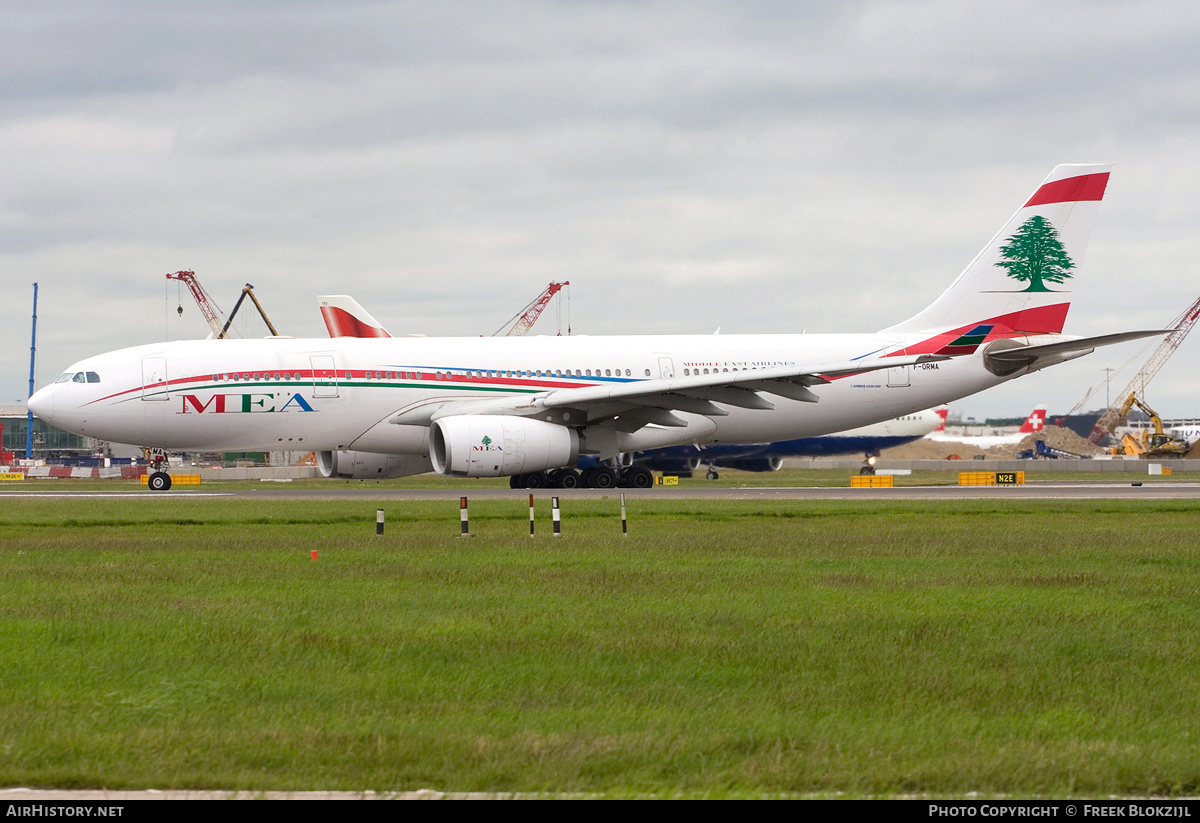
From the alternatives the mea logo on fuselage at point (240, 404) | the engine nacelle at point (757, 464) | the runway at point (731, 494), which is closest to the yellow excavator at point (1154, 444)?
the engine nacelle at point (757, 464)

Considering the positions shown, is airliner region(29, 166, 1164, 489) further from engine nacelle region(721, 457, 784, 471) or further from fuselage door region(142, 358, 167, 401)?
engine nacelle region(721, 457, 784, 471)

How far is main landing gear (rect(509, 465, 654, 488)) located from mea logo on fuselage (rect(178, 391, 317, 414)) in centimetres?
652

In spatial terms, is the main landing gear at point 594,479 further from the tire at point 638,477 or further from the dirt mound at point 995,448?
the dirt mound at point 995,448

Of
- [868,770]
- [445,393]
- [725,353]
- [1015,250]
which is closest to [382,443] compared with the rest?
[445,393]

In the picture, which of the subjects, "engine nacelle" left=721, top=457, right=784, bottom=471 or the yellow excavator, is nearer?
"engine nacelle" left=721, top=457, right=784, bottom=471

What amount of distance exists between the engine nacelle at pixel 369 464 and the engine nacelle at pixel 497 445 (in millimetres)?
4517

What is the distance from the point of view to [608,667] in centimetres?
934

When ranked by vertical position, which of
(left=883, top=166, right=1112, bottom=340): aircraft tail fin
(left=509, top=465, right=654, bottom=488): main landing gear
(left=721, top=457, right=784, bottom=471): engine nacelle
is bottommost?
(left=509, top=465, right=654, bottom=488): main landing gear

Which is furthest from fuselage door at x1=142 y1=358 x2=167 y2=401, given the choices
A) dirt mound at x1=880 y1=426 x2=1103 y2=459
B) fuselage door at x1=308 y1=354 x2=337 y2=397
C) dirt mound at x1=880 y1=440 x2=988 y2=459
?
dirt mound at x1=880 y1=440 x2=988 y2=459

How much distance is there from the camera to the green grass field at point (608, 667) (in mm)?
6637

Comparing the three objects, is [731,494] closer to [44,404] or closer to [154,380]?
[154,380]

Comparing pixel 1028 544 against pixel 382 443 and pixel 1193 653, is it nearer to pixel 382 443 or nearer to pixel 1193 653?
pixel 1193 653

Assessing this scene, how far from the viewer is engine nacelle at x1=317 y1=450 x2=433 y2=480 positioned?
37.6 meters

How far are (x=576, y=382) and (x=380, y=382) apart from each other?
17.4ft
